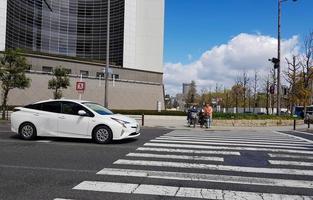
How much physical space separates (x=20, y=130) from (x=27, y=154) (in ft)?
12.7

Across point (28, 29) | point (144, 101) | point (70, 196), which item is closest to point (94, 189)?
point (70, 196)

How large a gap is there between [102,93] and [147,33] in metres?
22.7

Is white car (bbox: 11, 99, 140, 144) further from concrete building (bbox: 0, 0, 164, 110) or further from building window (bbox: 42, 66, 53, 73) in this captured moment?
building window (bbox: 42, 66, 53, 73)

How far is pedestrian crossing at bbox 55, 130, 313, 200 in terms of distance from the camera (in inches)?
265

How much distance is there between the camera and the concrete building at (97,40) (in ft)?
160

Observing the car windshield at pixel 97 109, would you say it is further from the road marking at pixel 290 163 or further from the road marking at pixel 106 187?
the road marking at pixel 106 187

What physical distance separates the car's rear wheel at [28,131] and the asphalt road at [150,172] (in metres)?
1.05

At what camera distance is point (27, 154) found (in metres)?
10.6

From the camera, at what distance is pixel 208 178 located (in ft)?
25.9

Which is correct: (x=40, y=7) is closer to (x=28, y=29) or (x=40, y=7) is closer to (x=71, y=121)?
(x=28, y=29)

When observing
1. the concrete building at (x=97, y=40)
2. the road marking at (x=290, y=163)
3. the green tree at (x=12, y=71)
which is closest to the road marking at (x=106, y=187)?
the road marking at (x=290, y=163)

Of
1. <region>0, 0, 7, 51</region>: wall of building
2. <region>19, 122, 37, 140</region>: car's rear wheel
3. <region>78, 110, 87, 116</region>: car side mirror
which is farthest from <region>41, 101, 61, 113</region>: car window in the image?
<region>0, 0, 7, 51</region>: wall of building

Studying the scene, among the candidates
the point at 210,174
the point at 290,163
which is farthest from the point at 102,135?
the point at 290,163

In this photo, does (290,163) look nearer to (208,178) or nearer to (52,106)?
(208,178)
